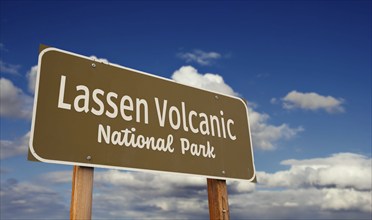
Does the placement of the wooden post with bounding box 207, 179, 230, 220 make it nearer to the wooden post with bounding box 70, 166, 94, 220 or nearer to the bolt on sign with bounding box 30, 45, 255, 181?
the bolt on sign with bounding box 30, 45, 255, 181

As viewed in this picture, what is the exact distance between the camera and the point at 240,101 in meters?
4.57

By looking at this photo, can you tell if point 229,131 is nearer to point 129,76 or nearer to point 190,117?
point 190,117

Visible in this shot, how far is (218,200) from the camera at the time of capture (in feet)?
12.5

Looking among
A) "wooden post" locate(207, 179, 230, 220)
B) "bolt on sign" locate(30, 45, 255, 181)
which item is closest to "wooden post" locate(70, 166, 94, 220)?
"bolt on sign" locate(30, 45, 255, 181)

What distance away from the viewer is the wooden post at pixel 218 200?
3.79m

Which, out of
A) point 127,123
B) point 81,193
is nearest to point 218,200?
point 127,123

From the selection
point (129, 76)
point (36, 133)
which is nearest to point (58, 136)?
point (36, 133)

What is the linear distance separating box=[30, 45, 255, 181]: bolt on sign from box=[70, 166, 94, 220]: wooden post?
0.29ft

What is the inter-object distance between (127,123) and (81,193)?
793 mm

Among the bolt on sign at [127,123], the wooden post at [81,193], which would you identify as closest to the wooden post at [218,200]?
the bolt on sign at [127,123]

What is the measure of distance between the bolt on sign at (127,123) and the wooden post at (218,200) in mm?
139

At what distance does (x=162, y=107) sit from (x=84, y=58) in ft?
3.10

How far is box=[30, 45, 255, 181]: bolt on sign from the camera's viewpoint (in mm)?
2953

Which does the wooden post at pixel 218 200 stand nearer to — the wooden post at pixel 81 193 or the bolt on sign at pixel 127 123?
the bolt on sign at pixel 127 123
